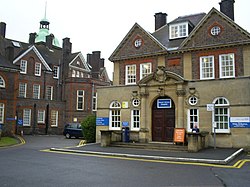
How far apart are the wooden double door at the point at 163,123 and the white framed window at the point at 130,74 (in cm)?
373

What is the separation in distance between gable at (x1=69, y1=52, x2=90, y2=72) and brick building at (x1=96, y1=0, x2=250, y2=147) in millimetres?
26050

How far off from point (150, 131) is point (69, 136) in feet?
45.0

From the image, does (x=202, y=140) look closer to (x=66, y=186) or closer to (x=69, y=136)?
(x=66, y=186)

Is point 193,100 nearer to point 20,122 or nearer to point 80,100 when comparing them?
point 20,122

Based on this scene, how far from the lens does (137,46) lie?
82.1 feet

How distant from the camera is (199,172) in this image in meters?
10.9

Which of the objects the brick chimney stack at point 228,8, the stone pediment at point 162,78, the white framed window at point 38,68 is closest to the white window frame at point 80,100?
the white framed window at point 38,68

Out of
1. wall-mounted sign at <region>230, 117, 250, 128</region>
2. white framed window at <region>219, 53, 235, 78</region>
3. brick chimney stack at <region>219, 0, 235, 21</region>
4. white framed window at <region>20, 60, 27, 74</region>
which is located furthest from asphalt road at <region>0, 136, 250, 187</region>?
Result: white framed window at <region>20, 60, 27, 74</region>

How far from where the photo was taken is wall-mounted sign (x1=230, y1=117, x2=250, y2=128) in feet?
59.3

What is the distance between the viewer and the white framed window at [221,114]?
19.0m

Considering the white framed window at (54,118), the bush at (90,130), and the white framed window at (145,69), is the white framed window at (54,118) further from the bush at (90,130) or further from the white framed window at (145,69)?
the white framed window at (145,69)

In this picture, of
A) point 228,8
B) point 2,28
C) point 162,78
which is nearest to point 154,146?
point 162,78

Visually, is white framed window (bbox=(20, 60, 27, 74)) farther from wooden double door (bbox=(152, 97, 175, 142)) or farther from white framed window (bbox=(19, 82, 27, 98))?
wooden double door (bbox=(152, 97, 175, 142))

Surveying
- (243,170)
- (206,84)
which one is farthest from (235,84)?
(243,170)
